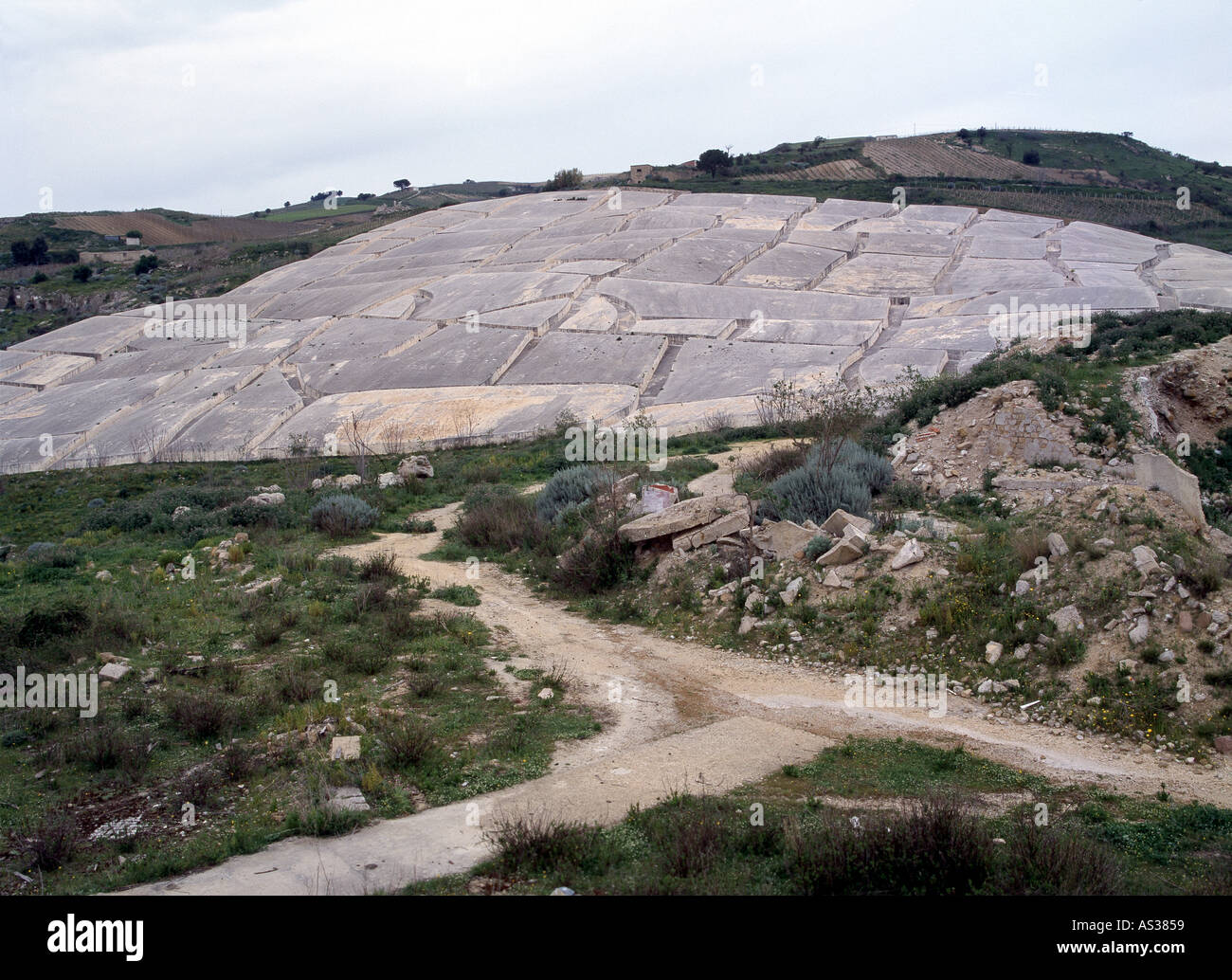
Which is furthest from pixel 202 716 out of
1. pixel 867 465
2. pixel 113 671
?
pixel 867 465

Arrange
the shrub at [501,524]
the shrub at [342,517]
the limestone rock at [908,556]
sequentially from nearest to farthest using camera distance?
the limestone rock at [908,556]
the shrub at [501,524]
the shrub at [342,517]

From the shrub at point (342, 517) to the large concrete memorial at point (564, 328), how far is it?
8435mm

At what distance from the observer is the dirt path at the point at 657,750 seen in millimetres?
4340

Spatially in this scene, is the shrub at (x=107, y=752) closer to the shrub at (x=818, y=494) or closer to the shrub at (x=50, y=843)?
the shrub at (x=50, y=843)

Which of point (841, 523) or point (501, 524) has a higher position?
point (841, 523)

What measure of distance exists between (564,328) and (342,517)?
16965mm

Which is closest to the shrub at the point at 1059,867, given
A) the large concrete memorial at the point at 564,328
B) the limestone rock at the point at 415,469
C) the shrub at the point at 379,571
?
the shrub at the point at 379,571

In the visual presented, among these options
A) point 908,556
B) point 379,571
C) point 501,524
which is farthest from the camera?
point 501,524

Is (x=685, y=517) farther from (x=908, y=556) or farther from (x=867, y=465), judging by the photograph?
(x=867, y=465)

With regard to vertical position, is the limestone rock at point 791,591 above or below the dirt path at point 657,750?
above

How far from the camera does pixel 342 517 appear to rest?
13.1 m
